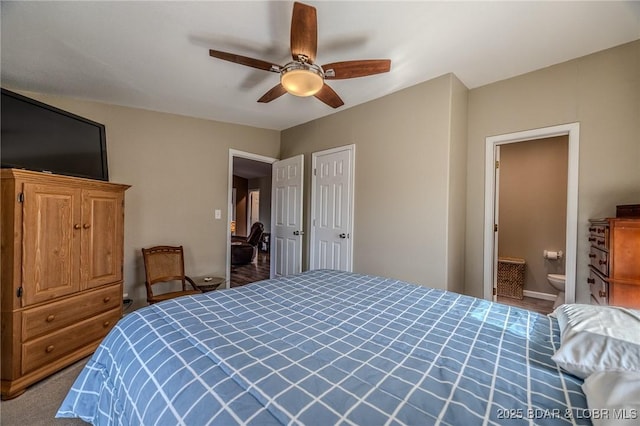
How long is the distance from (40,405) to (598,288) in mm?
3854

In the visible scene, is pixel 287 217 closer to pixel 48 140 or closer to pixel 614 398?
pixel 48 140

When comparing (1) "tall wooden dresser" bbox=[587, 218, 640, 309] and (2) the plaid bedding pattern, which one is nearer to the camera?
(2) the plaid bedding pattern

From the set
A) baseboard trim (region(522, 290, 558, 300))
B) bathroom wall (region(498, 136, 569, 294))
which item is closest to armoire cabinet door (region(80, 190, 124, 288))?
bathroom wall (region(498, 136, 569, 294))

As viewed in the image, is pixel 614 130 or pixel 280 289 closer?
pixel 280 289

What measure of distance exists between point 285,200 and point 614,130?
348 cm

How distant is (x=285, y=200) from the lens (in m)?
4.03

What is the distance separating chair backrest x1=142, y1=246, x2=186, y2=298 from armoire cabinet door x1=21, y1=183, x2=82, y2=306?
821 mm

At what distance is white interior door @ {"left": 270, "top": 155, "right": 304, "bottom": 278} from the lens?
149 inches

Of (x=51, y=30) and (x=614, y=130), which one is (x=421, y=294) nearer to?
(x=614, y=130)

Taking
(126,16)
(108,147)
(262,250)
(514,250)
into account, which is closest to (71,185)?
(108,147)

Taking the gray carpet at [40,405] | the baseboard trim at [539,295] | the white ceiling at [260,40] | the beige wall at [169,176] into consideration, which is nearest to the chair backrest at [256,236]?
the beige wall at [169,176]

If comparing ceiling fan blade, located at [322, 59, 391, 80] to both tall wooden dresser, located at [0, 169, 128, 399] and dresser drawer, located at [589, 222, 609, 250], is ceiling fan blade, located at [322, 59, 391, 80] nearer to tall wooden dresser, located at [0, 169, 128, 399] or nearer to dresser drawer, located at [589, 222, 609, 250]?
dresser drawer, located at [589, 222, 609, 250]

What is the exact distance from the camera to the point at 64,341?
202cm

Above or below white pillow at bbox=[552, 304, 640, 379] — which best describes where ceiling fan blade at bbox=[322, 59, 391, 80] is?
above
